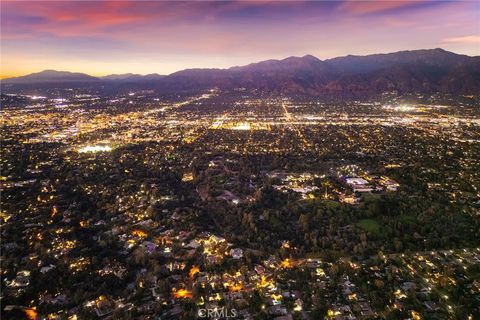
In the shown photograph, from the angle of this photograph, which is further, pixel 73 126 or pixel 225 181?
pixel 73 126

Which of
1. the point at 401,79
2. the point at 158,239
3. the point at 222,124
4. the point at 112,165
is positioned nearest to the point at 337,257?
the point at 158,239

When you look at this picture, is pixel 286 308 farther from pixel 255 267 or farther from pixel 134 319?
pixel 134 319

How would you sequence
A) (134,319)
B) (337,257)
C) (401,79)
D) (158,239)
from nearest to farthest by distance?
(134,319) → (337,257) → (158,239) → (401,79)

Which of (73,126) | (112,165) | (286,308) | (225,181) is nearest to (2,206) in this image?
(112,165)

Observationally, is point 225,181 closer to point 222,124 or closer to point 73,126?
point 222,124

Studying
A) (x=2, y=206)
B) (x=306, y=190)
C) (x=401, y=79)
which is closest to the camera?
(x=2, y=206)

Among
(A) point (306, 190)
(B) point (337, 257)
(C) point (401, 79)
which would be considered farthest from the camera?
(C) point (401, 79)
